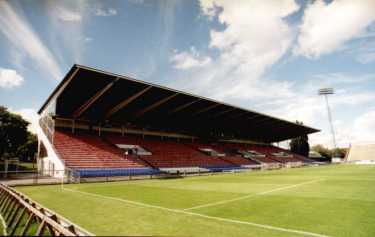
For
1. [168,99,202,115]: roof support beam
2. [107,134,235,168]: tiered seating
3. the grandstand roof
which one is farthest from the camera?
[168,99,202,115]: roof support beam

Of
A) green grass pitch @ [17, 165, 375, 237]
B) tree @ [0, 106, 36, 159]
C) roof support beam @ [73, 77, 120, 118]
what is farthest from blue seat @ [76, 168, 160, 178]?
tree @ [0, 106, 36, 159]

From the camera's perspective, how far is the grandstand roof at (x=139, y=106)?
2544cm

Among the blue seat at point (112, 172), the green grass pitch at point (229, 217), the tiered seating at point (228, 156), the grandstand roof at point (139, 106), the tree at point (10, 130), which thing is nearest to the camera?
the green grass pitch at point (229, 217)

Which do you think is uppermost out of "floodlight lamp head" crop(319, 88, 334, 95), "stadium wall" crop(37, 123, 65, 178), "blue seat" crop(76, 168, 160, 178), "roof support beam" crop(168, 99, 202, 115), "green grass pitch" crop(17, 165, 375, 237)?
"floodlight lamp head" crop(319, 88, 334, 95)

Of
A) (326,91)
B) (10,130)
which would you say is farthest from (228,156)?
(326,91)

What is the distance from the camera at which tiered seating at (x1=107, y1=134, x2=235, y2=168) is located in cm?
3428

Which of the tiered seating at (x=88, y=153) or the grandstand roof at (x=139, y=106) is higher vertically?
the grandstand roof at (x=139, y=106)

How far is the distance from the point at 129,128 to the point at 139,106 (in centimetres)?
749

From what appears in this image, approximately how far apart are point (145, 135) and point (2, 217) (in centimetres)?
3285

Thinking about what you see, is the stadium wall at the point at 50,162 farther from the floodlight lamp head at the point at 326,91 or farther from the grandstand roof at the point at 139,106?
the floodlight lamp head at the point at 326,91

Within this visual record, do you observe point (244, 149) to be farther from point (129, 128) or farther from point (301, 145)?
point (301, 145)

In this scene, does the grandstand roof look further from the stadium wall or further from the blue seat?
the blue seat

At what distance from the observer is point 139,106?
107 ft

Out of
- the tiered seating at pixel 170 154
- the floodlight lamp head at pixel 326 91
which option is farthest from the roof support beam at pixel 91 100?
the floodlight lamp head at pixel 326 91
